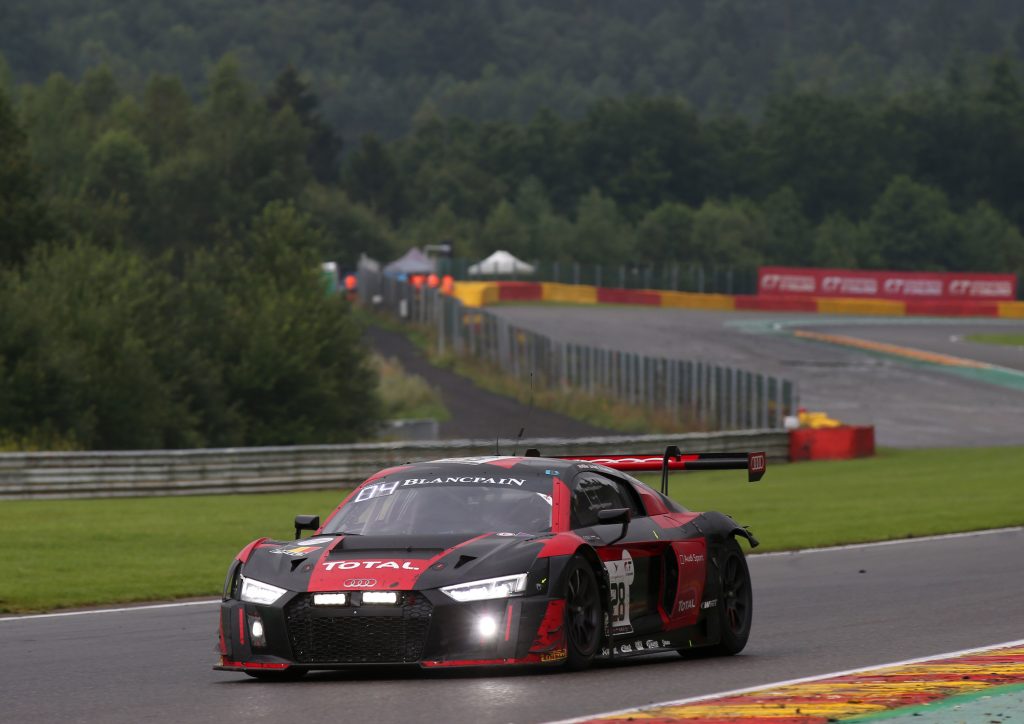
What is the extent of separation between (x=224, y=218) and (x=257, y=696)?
4395 inches

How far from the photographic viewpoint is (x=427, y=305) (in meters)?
80.1

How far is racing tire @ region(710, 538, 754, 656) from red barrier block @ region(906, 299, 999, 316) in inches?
3091

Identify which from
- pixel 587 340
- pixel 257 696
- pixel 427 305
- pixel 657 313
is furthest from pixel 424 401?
pixel 257 696

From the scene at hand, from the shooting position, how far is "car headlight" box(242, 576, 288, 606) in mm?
10117

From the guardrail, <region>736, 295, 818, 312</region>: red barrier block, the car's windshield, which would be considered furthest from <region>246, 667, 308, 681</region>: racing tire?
<region>736, 295, 818, 312</region>: red barrier block

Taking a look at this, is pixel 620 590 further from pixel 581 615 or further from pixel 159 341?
pixel 159 341

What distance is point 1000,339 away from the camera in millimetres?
74750

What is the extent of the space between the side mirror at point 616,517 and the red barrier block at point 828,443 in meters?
27.3

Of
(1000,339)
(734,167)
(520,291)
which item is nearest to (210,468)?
(1000,339)

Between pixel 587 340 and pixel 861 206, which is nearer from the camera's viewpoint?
pixel 587 340

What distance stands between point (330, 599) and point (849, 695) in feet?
8.54

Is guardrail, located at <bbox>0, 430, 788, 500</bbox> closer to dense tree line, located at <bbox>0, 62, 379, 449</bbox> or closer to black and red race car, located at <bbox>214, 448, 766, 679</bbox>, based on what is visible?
dense tree line, located at <bbox>0, 62, 379, 449</bbox>

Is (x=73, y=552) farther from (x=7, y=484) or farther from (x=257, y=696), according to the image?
(x=257, y=696)

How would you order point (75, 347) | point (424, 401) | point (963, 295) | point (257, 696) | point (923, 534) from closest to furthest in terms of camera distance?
point (257, 696), point (923, 534), point (75, 347), point (424, 401), point (963, 295)
